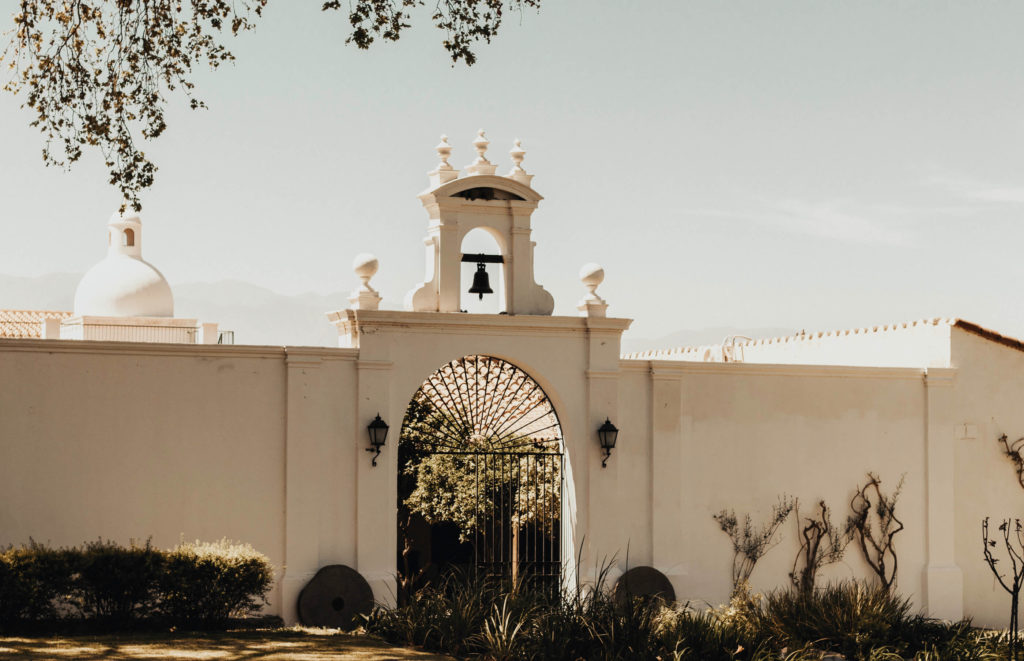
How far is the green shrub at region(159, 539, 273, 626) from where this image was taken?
417 inches

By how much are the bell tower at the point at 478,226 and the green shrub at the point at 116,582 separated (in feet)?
13.2

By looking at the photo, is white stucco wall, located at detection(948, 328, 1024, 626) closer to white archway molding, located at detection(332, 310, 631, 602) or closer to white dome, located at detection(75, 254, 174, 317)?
white archway molding, located at detection(332, 310, 631, 602)

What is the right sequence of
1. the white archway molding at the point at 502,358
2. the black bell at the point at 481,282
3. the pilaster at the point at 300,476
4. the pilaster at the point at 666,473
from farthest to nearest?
1. the pilaster at the point at 666,473
2. the black bell at the point at 481,282
3. the white archway molding at the point at 502,358
4. the pilaster at the point at 300,476

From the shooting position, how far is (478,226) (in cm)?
1330

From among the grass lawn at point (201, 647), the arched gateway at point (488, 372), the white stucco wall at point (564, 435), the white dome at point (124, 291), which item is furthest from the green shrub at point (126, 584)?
the white dome at point (124, 291)

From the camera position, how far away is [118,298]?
32.3 metres

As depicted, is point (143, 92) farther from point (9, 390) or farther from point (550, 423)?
point (550, 423)

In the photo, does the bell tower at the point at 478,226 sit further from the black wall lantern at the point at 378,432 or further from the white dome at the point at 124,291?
the white dome at the point at 124,291

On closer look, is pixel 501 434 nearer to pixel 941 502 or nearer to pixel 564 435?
pixel 564 435

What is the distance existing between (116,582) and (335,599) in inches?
100.0

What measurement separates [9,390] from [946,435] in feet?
35.3

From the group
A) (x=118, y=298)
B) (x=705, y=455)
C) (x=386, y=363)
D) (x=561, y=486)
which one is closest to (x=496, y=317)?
(x=386, y=363)

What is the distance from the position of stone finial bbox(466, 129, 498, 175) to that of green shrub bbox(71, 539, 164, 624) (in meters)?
5.35

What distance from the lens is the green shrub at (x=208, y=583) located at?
1060 cm
